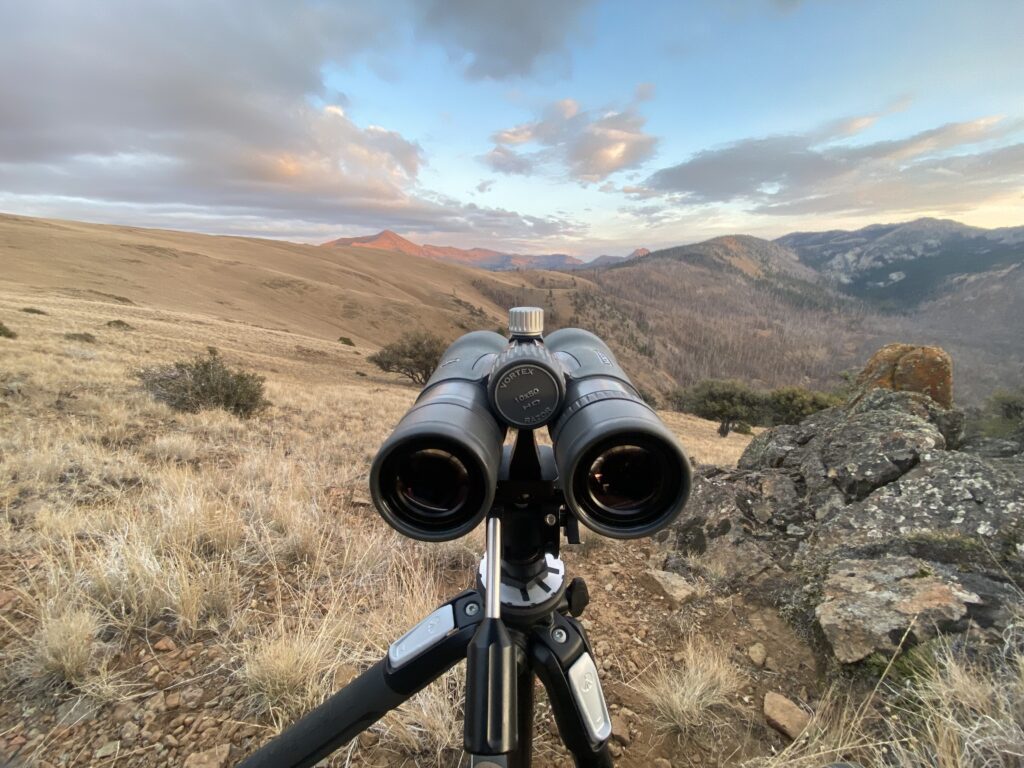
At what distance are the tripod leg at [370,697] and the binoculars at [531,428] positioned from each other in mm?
303

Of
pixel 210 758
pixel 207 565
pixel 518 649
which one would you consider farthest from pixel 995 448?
pixel 207 565

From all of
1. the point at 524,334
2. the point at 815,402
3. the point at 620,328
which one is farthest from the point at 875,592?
the point at 620,328

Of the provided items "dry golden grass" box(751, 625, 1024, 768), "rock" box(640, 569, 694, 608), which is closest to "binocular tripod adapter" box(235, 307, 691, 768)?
"dry golden grass" box(751, 625, 1024, 768)

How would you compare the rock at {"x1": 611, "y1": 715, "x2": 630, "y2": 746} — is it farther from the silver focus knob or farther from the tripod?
the silver focus knob

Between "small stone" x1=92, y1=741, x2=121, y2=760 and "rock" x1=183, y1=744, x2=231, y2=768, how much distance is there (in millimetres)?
282

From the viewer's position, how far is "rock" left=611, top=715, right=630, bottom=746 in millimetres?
2039

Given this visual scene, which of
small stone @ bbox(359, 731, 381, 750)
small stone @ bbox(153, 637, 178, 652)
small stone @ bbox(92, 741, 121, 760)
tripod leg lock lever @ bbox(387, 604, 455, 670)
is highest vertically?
tripod leg lock lever @ bbox(387, 604, 455, 670)

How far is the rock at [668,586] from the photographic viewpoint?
295 cm

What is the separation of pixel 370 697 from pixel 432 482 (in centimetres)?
57

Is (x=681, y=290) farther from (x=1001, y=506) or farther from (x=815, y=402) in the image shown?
(x=1001, y=506)

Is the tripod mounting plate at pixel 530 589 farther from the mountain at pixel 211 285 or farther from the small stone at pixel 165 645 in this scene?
the mountain at pixel 211 285

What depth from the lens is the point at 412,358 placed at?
2350 centimetres

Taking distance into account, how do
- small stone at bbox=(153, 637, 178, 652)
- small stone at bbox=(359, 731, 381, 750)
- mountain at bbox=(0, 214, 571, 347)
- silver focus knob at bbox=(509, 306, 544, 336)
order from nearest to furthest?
silver focus knob at bbox=(509, 306, 544, 336) < small stone at bbox=(359, 731, 381, 750) < small stone at bbox=(153, 637, 178, 652) < mountain at bbox=(0, 214, 571, 347)

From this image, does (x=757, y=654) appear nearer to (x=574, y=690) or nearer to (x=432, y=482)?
(x=574, y=690)
